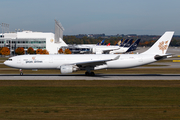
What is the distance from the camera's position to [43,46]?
12594 cm

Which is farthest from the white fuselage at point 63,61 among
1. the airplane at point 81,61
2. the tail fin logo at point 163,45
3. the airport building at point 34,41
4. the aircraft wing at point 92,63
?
the airport building at point 34,41

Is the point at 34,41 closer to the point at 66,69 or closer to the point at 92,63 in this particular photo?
the point at 92,63

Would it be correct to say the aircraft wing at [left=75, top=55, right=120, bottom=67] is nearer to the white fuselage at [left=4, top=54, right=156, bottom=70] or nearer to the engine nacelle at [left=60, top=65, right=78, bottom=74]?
the white fuselage at [left=4, top=54, right=156, bottom=70]

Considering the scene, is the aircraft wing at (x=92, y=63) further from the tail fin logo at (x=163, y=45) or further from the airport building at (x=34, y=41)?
the airport building at (x=34, y=41)
